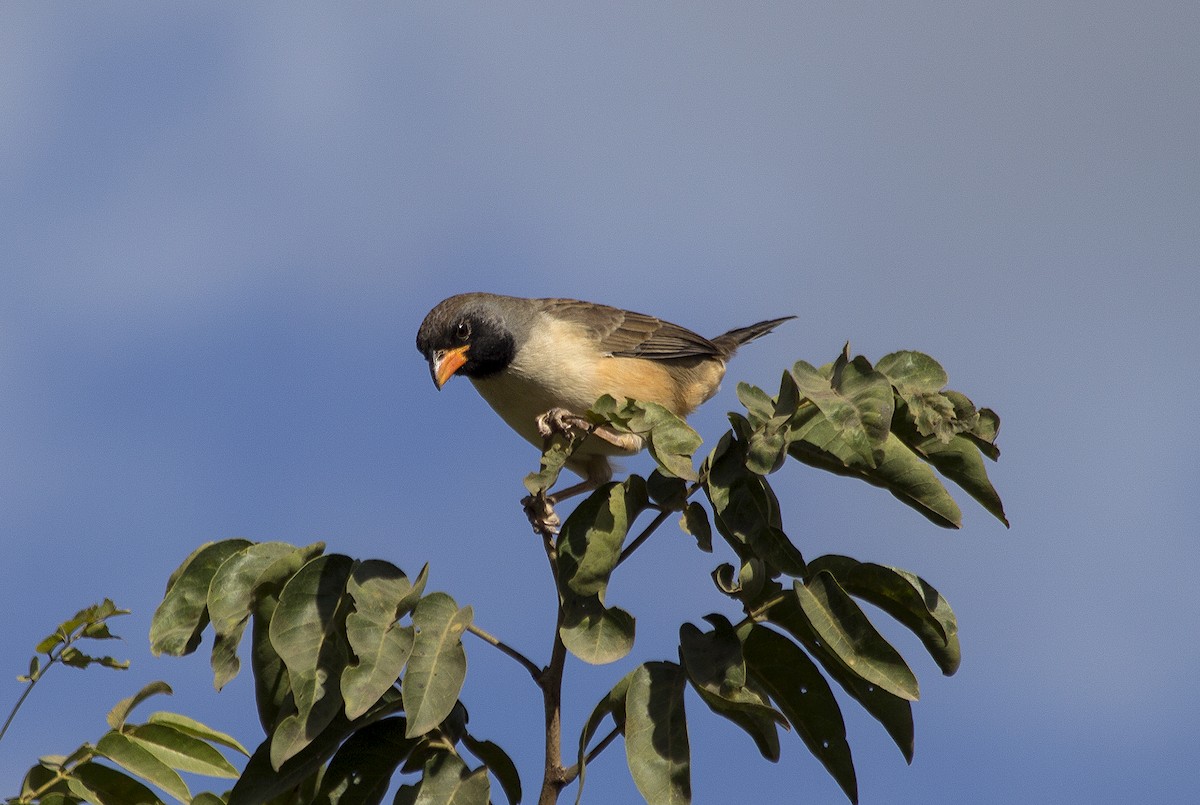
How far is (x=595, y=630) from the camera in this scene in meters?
2.90

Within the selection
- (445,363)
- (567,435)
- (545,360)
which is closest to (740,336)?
(545,360)

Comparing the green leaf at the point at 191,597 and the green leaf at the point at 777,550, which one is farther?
the green leaf at the point at 191,597

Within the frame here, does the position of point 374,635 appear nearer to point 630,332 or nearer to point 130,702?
point 130,702

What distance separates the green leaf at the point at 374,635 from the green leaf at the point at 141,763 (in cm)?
82

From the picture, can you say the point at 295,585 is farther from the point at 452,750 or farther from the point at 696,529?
the point at 696,529

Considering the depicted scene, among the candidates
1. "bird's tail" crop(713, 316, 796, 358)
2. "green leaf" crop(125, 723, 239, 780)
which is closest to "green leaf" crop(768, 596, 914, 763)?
"green leaf" crop(125, 723, 239, 780)

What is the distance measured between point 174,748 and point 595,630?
1345 millimetres

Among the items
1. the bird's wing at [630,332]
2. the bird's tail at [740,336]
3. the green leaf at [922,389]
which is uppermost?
the bird's tail at [740,336]

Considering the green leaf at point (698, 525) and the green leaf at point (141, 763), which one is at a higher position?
the green leaf at point (698, 525)

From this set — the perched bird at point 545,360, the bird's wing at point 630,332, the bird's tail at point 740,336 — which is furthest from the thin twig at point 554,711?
the bird's tail at point 740,336

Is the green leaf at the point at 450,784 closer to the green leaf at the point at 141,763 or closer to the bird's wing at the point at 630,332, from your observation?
the green leaf at the point at 141,763

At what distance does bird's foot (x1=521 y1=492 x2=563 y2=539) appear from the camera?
3631mm

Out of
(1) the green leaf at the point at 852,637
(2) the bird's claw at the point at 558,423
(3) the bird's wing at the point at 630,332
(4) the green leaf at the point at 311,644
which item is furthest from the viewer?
(3) the bird's wing at the point at 630,332

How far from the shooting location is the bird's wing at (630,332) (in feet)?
23.2
